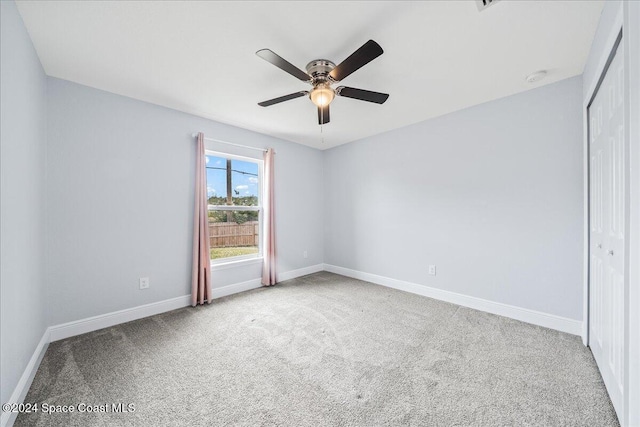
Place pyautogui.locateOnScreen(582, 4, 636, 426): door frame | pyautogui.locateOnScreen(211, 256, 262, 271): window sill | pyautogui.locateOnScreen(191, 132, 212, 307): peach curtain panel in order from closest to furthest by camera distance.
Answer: pyautogui.locateOnScreen(582, 4, 636, 426): door frame → pyautogui.locateOnScreen(191, 132, 212, 307): peach curtain panel → pyautogui.locateOnScreen(211, 256, 262, 271): window sill

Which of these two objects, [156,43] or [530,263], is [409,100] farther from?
[156,43]

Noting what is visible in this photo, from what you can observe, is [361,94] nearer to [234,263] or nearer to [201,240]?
[201,240]

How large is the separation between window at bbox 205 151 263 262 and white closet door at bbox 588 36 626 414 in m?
3.65

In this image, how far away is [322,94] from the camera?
6.77 feet

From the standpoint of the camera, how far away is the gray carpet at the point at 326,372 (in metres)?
1.40

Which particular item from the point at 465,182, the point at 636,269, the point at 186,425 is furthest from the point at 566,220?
the point at 186,425

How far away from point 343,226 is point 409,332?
2305mm

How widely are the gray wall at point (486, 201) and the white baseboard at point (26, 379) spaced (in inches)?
144

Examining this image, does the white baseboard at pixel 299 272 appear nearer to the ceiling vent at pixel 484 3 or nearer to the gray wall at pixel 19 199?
the gray wall at pixel 19 199

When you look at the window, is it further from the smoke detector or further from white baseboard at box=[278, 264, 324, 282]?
the smoke detector

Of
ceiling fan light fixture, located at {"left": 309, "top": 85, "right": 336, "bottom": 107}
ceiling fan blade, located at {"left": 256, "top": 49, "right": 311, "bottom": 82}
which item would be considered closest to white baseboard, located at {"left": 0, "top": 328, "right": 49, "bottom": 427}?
ceiling fan blade, located at {"left": 256, "top": 49, "right": 311, "bottom": 82}

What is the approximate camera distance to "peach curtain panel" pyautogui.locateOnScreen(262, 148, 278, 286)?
382cm

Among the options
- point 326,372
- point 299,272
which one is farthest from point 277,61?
point 299,272

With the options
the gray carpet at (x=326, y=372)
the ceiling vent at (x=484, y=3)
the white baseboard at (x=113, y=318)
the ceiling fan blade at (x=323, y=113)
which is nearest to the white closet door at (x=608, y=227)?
the gray carpet at (x=326, y=372)
